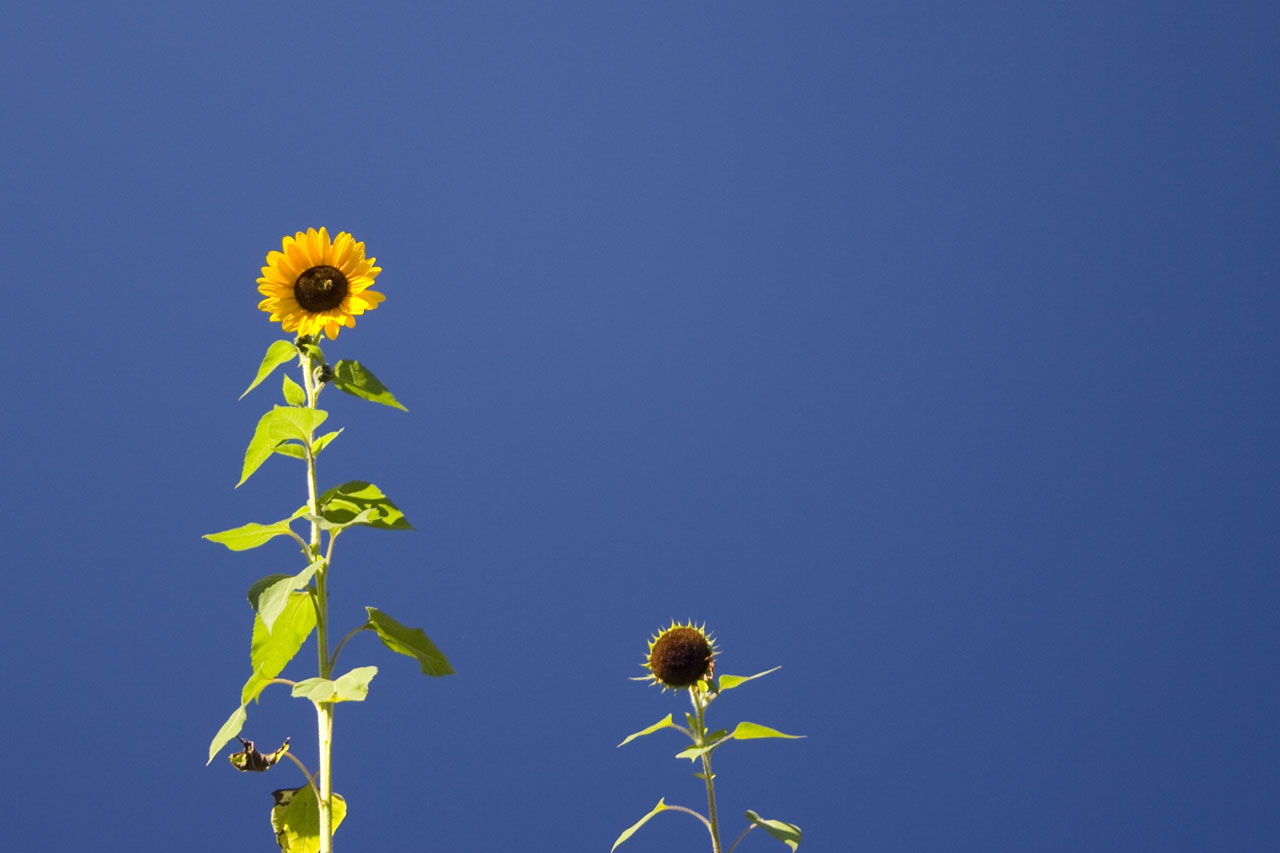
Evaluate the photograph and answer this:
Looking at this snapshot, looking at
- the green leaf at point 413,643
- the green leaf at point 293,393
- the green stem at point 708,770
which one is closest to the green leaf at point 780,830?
the green stem at point 708,770

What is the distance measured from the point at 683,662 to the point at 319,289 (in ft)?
2.29

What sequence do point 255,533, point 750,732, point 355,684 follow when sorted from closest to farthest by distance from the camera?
point 355,684
point 255,533
point 750,732

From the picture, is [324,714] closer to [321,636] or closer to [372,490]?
[321,636]

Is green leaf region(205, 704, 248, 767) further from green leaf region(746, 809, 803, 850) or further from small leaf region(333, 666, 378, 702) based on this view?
green leaf region(746, 809, 803, 850)

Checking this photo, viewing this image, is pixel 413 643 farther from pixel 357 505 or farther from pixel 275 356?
pixel 275 356

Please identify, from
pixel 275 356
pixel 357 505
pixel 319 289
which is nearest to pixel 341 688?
pixel 357 505

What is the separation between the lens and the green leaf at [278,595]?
1.20 meters

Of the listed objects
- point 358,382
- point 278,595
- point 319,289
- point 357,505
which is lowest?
point 278,595

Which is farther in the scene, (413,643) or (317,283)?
(317,283)

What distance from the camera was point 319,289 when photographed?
1600mm

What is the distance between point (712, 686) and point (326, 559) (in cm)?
58

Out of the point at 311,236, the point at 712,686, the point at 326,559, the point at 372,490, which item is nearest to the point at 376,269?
the point at 311,236

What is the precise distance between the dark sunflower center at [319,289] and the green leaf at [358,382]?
9.5 inches

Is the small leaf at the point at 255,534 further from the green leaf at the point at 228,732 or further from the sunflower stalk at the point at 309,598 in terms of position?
the green leaf at the point at 228,732
